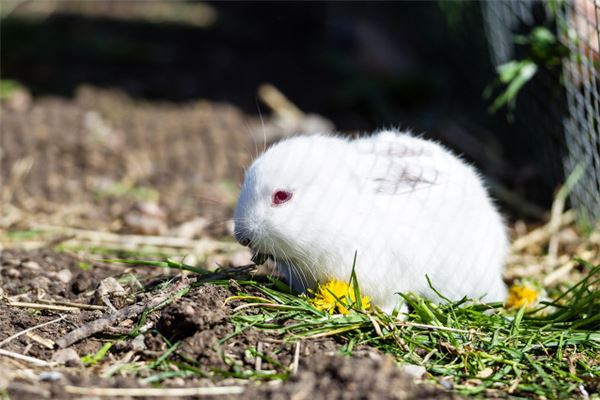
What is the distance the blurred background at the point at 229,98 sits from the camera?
5598mm

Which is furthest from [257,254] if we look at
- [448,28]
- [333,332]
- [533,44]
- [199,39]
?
[199,39]

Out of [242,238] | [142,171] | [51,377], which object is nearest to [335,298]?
[242,238]

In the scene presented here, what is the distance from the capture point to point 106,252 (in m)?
4.81

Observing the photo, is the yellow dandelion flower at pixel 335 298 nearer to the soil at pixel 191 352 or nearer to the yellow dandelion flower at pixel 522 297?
the soil at pixel 191 352

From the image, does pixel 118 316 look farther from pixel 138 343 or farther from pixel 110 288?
pixel 110 288

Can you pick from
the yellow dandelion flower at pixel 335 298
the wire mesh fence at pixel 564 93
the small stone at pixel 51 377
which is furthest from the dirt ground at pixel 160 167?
the wire mesh fence at pixel 564 93

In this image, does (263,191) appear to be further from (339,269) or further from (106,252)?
(106,252)

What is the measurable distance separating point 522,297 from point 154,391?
2201 mm

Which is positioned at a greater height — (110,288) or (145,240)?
(110,288)

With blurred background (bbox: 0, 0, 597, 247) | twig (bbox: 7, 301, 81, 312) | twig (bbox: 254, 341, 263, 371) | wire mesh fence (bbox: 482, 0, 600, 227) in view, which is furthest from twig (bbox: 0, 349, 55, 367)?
wire mesh fence (bbox: 482, 0, 600, 227)

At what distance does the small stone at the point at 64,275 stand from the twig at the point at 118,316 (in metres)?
0.82

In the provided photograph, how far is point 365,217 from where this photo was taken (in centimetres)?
343

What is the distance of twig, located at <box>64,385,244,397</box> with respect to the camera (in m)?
2.56

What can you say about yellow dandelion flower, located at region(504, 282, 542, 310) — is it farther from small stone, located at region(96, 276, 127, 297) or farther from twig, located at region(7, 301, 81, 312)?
twig, located at region(7, 301, 81, 312)
